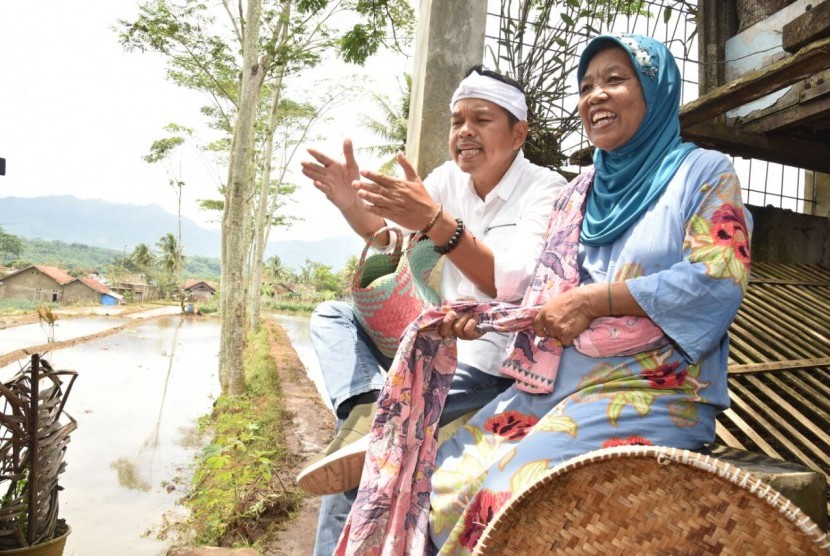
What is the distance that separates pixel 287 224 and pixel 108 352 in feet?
37.4

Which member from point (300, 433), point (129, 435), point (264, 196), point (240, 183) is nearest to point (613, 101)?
point (300, 433)

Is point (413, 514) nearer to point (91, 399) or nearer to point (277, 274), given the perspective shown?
point (91, 399)

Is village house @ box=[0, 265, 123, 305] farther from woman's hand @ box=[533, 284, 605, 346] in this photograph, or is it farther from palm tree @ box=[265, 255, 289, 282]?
woman's hand @ box=[533, 284, 605, 346]

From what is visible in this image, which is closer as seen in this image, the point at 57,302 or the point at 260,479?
the point at 260,479

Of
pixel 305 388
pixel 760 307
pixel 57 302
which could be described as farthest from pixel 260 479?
pixel 57 302

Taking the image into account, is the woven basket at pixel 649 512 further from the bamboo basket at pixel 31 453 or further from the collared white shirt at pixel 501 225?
the bamboo basket at pixel 31 453

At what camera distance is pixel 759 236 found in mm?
5730

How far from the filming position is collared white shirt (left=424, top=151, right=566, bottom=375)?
1.81 meters

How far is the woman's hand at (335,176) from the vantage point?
2010 mm

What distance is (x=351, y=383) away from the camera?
1.89m

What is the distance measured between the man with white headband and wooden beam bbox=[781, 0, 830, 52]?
6.22 feet

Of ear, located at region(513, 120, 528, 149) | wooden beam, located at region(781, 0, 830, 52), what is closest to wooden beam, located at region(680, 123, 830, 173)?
wooden beam, located at region(781, 0, 830, 52)

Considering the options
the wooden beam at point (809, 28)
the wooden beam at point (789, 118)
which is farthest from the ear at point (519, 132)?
the wooden beam at point (789, 118)

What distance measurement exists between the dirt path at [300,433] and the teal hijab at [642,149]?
12.5 feet
